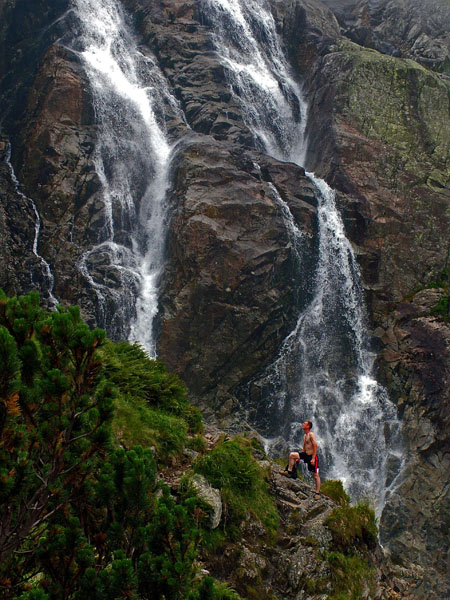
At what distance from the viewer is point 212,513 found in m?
6.40

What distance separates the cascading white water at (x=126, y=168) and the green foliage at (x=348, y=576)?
1389 cm

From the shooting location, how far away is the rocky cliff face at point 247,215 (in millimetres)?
20078

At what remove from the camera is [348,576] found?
6.78m

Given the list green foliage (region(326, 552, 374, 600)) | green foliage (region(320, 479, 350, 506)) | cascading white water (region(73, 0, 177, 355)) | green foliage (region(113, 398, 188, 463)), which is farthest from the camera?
cascading white water (region(73, 0, 177, 355))

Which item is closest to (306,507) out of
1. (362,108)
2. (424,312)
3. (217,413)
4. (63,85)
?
(217,413)

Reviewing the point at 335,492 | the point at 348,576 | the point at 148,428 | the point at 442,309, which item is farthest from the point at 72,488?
the point at 442,309

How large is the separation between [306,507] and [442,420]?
13499mm

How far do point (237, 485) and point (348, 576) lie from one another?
1817 millimetres

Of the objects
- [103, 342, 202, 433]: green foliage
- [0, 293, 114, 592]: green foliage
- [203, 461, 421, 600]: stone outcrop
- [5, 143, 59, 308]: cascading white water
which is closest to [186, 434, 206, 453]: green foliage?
[103, 342, 202, 433]: green foliage

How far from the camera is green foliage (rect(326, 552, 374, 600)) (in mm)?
6594

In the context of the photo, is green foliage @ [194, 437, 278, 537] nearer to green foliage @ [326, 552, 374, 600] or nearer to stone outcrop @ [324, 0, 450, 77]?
green foliage @ [326, 552, 374, 600]

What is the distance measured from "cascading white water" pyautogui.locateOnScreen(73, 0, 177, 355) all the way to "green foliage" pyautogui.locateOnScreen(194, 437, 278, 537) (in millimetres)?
12977

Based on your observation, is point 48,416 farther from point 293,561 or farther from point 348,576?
point 348,576

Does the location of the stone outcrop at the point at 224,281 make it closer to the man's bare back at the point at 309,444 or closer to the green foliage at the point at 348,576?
the man's bare back at the point at 309,444
